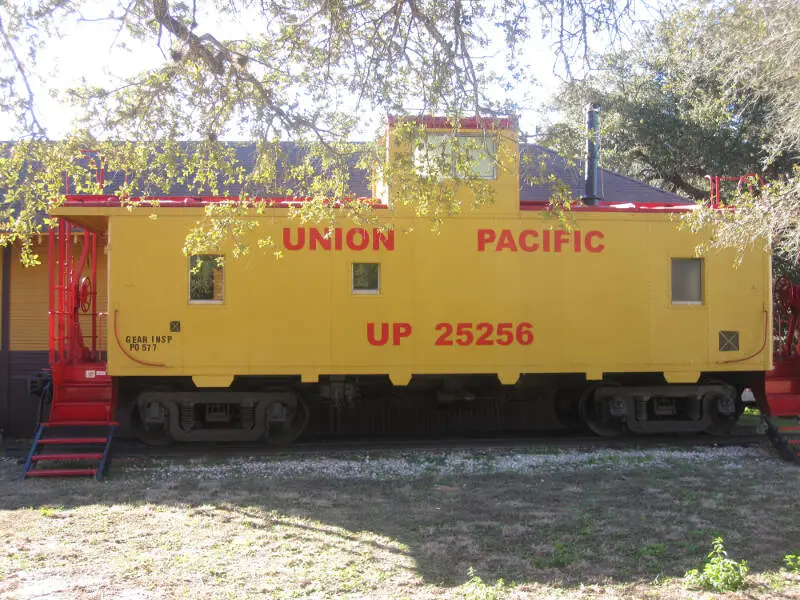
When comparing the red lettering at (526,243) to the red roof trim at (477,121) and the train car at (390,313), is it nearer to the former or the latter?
the train car at (390,313)

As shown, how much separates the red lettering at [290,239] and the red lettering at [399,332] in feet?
5.03

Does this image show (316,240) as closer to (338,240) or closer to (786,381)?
(338,240)

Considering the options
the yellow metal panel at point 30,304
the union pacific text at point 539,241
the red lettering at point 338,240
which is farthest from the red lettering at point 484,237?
the yellow metal panel at point 30,304

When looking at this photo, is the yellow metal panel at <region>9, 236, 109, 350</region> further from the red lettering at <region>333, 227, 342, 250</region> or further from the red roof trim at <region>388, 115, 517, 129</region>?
the red roof trim at <region>388, 115, 517, 129</region>

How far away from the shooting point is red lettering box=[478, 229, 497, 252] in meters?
9.05

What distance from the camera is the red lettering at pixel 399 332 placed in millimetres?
8945

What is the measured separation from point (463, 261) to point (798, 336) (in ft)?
17.2

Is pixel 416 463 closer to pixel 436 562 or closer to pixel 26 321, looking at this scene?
pixel 436 562

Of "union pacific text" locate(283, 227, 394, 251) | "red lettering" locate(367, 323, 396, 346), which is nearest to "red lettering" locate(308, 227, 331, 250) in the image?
"union pacific text" locate(283, 227, 394, 251)

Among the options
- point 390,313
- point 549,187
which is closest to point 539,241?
point 390,313

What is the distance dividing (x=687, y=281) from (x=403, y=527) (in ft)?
18.3

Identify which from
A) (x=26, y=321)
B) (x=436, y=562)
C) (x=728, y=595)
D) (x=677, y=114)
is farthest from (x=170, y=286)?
(x=677, y=114)

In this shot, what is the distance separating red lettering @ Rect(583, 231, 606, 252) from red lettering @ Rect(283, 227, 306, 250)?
3.56m

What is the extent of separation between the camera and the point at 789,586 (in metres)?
4.62
